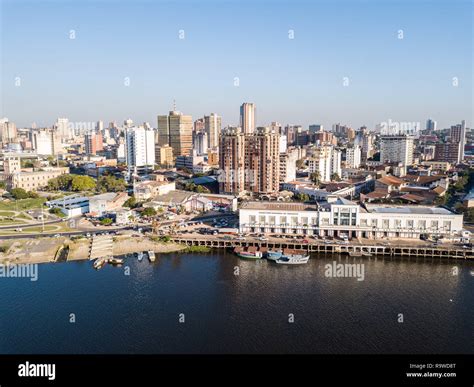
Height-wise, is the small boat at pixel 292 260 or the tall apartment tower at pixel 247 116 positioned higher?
the tall apartment tower at pixel 247 116

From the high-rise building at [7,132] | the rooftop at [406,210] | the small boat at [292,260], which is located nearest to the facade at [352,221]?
the rooftop at [406,210]

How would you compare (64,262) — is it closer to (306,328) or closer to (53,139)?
(306,328)

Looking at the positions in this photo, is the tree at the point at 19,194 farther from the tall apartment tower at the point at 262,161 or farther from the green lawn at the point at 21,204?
the tall apartment tower at the point at 262,161

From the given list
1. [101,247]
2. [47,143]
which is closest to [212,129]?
[47,143]

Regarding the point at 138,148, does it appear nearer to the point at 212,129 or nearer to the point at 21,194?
the point at 21,194

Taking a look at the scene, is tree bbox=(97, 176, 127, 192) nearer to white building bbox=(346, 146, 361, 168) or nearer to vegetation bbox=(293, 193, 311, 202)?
vegetation bbox=(293, 193, 311, 202)
